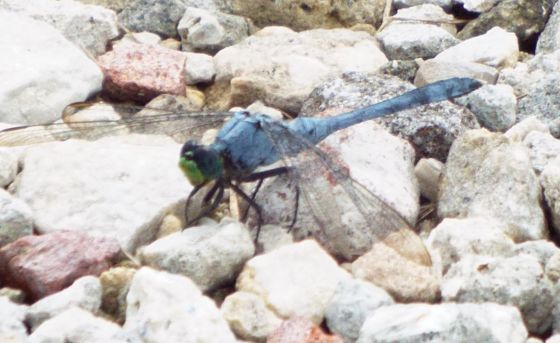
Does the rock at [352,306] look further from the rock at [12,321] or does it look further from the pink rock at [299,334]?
the rock at [12,321]

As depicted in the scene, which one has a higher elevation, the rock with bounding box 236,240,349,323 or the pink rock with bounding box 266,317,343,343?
the pink rock with bounding box 266,317,343,343

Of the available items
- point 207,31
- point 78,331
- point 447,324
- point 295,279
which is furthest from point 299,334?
point 207,31

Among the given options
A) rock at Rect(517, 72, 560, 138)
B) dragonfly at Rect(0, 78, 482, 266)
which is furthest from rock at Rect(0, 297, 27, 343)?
rock at Rect(517, 72, 560, 138)

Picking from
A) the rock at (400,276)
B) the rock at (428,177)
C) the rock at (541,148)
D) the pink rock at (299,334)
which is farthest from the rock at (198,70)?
the pink rock at (299,334)

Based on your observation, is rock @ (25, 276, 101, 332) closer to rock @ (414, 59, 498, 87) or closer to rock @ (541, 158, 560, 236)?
rock @ (541, 158, 560, 236)

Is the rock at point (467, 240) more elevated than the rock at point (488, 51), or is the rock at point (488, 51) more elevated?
the rock at point (467, 240)

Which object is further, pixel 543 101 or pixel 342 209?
pixel 543 101

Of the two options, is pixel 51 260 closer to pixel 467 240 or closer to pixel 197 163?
pixel 197 163
